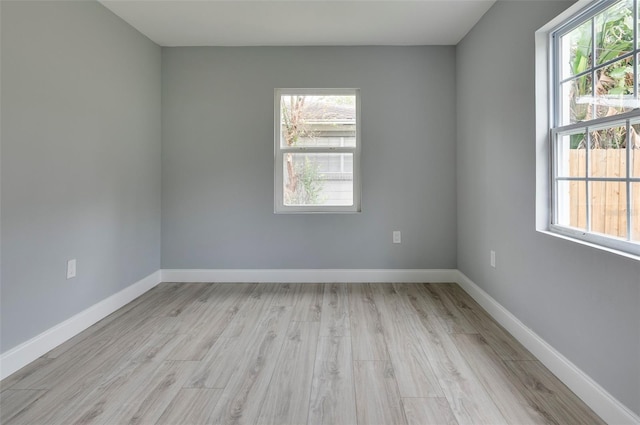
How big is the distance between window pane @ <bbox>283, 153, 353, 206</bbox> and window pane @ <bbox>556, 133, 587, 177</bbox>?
6.22ft

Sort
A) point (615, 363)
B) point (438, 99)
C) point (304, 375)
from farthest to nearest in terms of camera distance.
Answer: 1. point (438, 99)
2. point (304, 375)
3. point (615, 363)

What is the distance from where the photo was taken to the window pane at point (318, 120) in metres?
3.53

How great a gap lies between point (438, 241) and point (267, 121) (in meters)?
2.17

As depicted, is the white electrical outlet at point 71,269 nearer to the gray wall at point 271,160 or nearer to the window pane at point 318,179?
the gray wall at point 271,160

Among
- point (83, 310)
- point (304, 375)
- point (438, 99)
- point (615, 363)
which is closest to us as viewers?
point (615, 363)

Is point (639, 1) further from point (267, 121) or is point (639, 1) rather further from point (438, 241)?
point (267, 121)

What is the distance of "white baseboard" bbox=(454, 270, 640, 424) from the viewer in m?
1.46

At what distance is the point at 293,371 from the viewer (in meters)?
1.91

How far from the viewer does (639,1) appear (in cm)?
150

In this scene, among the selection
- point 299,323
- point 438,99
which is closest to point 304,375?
point 299,323

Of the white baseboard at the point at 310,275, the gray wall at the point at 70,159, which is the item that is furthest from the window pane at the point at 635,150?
the gray wall at the point at 70,159

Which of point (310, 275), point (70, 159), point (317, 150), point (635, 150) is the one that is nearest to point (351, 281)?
point (310, 275)

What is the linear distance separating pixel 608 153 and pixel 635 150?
0.16 metres

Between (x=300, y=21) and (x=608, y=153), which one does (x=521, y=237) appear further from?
(x=300, y=21)
